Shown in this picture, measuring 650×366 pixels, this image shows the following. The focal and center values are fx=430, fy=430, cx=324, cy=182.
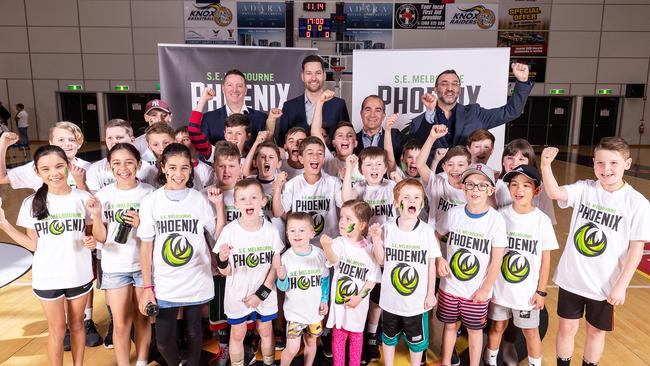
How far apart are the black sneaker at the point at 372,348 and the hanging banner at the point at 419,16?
51.8ft

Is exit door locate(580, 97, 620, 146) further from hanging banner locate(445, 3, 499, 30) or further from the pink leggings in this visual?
the pink leggings

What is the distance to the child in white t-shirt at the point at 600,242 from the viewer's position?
2.92m

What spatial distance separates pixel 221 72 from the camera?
5266mm

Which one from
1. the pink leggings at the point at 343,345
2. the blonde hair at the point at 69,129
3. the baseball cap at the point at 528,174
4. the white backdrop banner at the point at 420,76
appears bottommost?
the pink leggings at the point at 343,345

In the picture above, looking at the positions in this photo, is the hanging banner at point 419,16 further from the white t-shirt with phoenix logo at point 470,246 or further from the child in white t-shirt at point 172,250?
the child in white t-shirt at point 172,250

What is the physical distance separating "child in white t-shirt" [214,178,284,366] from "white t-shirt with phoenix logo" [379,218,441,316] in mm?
→ 855

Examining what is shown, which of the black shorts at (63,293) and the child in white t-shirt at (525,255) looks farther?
the child in white t-shirt at (525,255)

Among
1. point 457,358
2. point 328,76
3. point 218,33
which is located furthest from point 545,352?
point 218,33

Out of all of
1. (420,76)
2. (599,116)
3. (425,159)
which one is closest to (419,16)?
(599,116)

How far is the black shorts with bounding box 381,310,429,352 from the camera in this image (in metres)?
3.14

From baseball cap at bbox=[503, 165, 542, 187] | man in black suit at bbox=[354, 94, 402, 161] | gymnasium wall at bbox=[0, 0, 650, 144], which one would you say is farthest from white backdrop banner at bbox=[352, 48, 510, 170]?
gymnasium wall at bbox=[0, 0, 650, 144]

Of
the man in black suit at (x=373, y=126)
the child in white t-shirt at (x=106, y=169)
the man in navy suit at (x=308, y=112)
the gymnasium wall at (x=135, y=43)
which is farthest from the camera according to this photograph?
the gymnasium wall at (x=135, y=43)

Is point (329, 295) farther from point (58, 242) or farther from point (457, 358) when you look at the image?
point (58, 242)

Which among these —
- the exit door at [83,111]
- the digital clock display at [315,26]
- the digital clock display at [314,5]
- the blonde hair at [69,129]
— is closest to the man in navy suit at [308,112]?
the blonde hair at [69,129]
